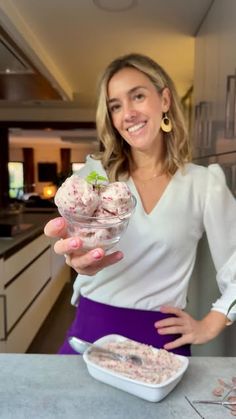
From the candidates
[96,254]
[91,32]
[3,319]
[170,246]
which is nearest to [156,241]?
[170,246]

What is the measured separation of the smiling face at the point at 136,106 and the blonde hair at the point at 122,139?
2cm

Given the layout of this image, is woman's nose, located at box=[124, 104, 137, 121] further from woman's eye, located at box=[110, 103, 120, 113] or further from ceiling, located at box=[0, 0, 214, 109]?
ceiling, located at box=[0, 0, 214, 109]

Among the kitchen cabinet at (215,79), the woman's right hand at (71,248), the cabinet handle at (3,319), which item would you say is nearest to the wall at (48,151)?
the kitchen cabinet at (215,79)

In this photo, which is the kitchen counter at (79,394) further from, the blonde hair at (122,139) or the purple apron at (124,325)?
the blonde hair at (122,139)

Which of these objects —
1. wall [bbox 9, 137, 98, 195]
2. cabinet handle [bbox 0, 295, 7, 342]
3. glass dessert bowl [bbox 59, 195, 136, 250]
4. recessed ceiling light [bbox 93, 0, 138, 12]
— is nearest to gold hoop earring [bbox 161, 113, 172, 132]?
glass dessert bowl [bbox 59, 195, 136, 250]

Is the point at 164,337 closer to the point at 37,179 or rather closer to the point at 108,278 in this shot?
the point at 108,278

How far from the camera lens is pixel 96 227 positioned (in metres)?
0.62

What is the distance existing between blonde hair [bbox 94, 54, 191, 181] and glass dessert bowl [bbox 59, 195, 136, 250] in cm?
33

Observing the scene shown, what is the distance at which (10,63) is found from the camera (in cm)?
256

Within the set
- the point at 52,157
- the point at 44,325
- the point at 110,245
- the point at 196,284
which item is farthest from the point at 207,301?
the point at 52,157

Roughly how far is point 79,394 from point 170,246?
0.38m

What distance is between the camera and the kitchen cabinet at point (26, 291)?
6.55ft

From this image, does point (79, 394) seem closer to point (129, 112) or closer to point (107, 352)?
point (107, 352)

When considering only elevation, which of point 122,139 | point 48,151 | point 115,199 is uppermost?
point 48,151
